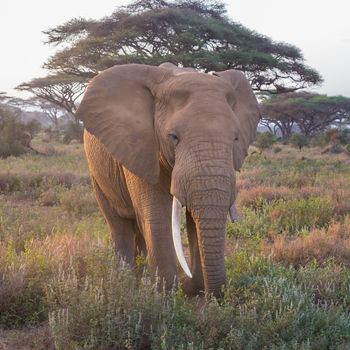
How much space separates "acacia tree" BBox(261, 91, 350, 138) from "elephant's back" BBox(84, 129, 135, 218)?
2910cm

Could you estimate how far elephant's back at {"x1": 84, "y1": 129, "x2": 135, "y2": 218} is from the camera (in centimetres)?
437

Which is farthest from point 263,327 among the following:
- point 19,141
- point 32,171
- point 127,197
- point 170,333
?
point 19,141

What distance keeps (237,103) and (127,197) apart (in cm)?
115

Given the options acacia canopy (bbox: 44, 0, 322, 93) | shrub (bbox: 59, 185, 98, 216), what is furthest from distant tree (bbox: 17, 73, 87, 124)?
shrub (bbox: 59, 185, 98, 216)

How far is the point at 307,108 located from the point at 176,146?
107 feet

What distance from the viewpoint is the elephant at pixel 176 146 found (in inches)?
124

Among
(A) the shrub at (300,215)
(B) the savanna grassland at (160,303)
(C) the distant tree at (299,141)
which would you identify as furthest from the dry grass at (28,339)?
(C) the distant tree at (299,141)

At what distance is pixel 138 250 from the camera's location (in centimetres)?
496

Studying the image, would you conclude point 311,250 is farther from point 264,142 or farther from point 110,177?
point 264,142

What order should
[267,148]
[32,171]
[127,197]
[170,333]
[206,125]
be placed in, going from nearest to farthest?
[170,333] → [206,125] → [127,197] → [32,171] → [267,148]

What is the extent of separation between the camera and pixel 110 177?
4.51m

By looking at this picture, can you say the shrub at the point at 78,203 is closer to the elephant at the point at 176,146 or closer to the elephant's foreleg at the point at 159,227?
the elephant at the point at 176,146

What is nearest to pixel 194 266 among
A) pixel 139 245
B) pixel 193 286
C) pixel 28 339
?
pixel 193 286

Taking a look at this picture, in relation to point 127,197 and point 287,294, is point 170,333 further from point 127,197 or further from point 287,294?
point 127,197
